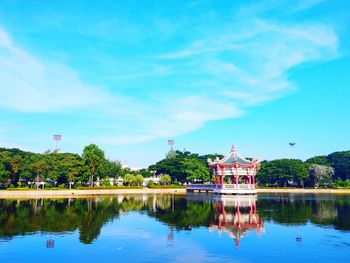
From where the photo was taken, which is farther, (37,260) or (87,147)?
(87,147)

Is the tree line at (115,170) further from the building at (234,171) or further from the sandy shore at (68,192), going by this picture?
the building at (234,171)

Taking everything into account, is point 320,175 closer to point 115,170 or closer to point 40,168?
point 115,170

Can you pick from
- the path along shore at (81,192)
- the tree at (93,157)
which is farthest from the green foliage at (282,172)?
the tree at (93,157)

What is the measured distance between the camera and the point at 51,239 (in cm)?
2220

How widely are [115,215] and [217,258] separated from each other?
19.4m

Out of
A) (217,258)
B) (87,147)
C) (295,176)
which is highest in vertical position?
(87,147)

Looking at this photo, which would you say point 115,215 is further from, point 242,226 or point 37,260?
point 37,260

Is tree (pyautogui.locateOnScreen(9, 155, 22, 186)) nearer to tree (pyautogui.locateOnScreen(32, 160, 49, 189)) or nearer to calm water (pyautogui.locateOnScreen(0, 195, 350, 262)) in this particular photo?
tree (pyautogui.locateOnScreen(32, 160, 49, 189))

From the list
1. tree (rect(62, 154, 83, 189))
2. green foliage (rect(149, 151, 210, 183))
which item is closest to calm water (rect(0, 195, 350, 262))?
tree (rect(62, 154, 83, 189))

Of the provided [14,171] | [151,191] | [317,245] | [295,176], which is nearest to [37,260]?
[317,245]

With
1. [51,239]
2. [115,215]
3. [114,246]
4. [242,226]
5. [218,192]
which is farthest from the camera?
[218,192]

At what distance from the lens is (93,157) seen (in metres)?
84.1

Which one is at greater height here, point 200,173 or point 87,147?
point 87,147

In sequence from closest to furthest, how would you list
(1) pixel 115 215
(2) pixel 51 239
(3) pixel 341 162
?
(2) pixel 51 239, (1) pixel 115 215, (3) pixel 341 162
